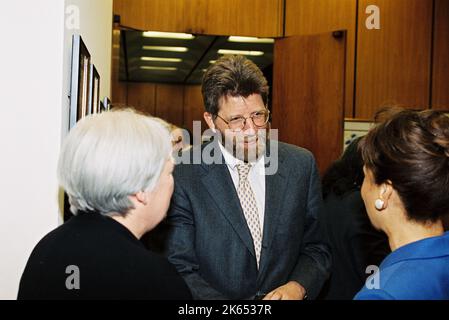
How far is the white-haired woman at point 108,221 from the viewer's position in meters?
1.20

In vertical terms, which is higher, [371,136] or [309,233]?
[371,136]

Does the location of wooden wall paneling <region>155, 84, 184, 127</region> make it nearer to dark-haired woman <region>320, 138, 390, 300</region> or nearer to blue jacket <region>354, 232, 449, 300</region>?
dark-haired woman <region>320, 138, 390, 300</region>

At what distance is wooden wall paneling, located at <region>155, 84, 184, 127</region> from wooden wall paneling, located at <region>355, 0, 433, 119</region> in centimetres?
709

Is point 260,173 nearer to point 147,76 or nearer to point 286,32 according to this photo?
point 286,32

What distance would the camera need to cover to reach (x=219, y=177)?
2.02 meters

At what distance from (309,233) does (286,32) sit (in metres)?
4.05

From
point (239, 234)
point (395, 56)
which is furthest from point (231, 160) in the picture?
point (395, 56)

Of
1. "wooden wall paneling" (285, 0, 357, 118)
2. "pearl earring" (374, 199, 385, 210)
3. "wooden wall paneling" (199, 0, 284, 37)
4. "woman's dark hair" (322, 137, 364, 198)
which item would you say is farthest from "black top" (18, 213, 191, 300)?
"wooden wall paneling" (285, 0, 357, 118)

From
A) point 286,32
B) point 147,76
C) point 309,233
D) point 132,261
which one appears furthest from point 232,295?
point 147,76

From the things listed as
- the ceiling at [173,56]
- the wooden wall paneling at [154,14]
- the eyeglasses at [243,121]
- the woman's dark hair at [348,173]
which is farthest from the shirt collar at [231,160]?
the ceiling at [173,56]

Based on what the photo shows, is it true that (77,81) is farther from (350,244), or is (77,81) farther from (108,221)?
(350,244)

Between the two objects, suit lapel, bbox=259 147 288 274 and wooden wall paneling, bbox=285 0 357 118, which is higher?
wooden wall paneling, bbox=285 0 357 118

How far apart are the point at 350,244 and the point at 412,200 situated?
781 millimetres

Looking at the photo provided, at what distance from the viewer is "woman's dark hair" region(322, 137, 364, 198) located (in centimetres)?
222
